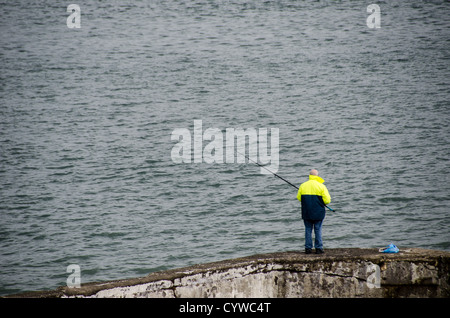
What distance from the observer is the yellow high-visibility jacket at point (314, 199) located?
26.7 ft

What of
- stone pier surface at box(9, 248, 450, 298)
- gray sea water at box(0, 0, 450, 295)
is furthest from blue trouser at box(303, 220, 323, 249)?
gray sea water at box(0, 0, 450, 295)

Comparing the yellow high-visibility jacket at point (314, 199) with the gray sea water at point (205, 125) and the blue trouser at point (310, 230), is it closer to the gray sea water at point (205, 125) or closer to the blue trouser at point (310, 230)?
the blue trouser at point (310, 230)

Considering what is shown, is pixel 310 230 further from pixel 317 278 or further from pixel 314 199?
pixel 317 278

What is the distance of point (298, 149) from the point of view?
72.4ft

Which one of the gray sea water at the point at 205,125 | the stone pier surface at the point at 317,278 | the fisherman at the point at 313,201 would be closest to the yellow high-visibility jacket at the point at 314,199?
the fisherman at the point at 313,201

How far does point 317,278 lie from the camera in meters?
7.22

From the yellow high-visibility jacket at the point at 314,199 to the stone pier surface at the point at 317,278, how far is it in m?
0.96

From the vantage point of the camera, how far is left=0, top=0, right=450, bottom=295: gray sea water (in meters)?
→ 15.3

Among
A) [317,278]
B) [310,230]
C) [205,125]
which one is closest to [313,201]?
[310,230]

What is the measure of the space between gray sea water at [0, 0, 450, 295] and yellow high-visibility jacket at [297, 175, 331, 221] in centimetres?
609

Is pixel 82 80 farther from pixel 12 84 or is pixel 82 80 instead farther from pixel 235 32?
pixel 235 32

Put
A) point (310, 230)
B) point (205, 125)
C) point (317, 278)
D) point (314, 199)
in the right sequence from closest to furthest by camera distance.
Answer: point (317, 278) < point (314, 199) < point (310, 230) < point (205, 125)

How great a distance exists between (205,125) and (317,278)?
60.7 feet

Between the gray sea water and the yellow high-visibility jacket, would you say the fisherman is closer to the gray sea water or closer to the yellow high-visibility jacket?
the yellow high-visibility jacket
